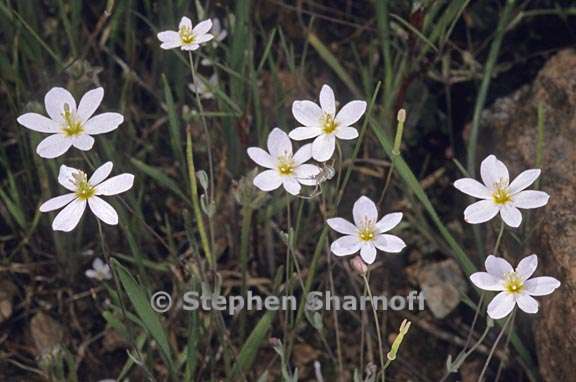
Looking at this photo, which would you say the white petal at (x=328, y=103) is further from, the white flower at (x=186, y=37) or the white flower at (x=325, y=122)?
the white flower at (x=186, y=37)

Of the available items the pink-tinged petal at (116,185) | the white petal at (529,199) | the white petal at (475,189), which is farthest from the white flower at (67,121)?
the white petal at (529,199)

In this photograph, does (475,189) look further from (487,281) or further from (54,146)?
(54,146)

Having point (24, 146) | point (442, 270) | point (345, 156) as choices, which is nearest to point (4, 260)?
point (24, 146)

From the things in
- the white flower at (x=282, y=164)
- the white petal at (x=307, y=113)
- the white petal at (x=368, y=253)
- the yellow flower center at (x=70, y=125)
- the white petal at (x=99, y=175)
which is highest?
the white petal at (x=307, y=113)

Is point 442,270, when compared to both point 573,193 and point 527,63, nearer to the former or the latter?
point 573,193

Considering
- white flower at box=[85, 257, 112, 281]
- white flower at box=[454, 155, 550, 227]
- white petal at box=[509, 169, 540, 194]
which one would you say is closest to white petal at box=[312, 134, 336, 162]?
white flower at box=[454, 155, 550, 227]

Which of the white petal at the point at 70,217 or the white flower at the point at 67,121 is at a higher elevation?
the white flower at the point at 67,121
